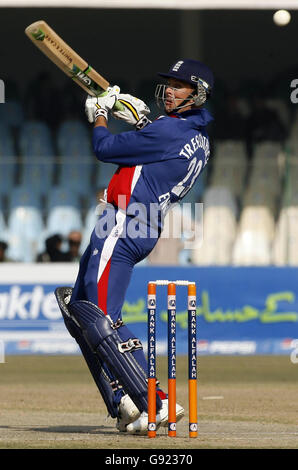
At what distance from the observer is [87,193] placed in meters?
17.8

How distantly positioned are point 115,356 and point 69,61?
1.97 m

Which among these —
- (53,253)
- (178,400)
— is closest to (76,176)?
(53,253)

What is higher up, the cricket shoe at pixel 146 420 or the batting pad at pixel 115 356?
the batting pad at pixel 115 356

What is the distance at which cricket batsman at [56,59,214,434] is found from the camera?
22.2 ft

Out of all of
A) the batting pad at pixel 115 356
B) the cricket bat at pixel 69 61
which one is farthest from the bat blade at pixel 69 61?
the batting pad at pixel 115 356

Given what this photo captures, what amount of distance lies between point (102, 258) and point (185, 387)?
446 centimetres

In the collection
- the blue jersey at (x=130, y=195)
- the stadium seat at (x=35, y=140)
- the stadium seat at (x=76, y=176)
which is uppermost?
the stadium seat at (x=35, y=140)

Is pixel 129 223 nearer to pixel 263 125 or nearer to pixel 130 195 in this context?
pixel 130 195

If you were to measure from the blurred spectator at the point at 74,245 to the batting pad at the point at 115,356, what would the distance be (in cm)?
1014

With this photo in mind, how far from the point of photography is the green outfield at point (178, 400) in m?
6.43

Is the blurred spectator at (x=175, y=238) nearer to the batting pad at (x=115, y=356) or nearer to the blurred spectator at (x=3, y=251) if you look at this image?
the blurred spectator at (x=3, y=251)

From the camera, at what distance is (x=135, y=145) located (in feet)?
22.7

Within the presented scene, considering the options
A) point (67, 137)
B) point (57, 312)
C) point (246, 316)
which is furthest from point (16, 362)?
point (67, 137)

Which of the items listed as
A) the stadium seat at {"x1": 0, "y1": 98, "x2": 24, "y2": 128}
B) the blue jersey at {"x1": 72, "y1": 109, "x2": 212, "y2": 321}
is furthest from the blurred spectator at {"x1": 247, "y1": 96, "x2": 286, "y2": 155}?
the blue jersey at {"x1": 72, "y1": 109, "x2": 212, "y2": 321}
